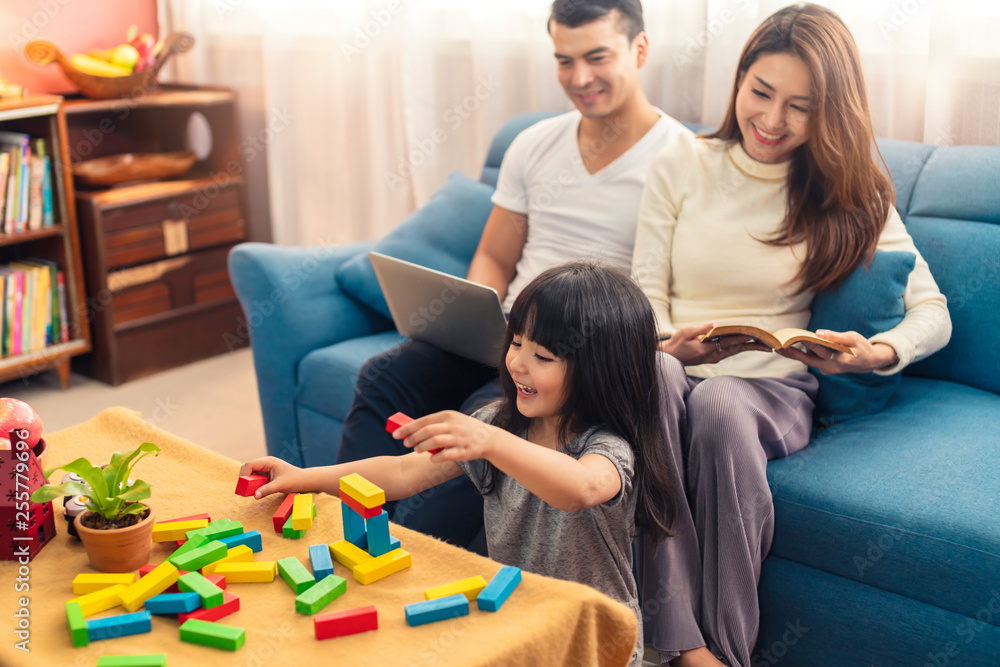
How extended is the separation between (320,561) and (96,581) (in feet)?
0.74

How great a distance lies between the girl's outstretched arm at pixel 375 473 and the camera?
1.11 meters

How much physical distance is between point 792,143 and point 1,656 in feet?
4.51

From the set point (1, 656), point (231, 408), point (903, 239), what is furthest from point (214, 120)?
point (1, 656)

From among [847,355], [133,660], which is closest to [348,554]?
[133,660]

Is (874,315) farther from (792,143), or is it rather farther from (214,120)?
(214,120)

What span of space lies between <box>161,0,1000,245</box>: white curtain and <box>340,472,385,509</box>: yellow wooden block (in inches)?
59.7

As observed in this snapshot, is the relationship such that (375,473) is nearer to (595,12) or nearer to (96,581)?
(96,581)

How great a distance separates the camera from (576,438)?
1.16 m

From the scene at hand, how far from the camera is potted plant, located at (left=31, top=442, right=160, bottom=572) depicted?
933 mm

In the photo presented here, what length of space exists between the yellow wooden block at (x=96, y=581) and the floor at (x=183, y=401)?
141 centimetres

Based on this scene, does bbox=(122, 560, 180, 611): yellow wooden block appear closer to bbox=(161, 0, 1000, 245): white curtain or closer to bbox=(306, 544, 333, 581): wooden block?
bbox=(306, 544, 333, 581): wooden block

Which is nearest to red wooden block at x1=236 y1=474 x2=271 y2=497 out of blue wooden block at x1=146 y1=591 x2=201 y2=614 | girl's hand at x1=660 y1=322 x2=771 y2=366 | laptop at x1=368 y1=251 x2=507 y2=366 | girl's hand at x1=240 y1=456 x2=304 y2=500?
girl's hand at x1=240 y1=456 x2=304 y2=500

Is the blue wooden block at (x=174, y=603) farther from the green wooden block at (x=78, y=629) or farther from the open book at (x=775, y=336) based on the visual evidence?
the open book at (x=775, y=336)

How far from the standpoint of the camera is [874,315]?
150 centimetres
